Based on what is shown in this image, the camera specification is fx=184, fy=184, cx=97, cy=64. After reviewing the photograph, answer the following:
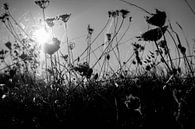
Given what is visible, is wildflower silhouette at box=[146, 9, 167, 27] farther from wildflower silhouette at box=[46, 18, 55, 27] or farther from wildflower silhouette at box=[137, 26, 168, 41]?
wildflower silhouette at box=[46, 18, 55, 27]

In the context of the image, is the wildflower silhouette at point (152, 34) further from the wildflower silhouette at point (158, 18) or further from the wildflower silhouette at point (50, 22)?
the wildflower silhouette at point (50, 22)

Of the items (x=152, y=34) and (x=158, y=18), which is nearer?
(x=158, y=18)

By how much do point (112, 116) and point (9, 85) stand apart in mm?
2009

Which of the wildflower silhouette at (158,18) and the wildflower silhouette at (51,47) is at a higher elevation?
the wildflower silhouette at (51,47)

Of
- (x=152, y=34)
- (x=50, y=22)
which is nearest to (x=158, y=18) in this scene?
(x=152, y=34)

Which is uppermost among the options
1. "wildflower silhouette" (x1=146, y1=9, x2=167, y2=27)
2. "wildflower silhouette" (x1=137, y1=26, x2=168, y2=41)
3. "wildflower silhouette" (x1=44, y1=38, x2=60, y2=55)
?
"wildflower silhouette" (x1=44, y1=38, x2=60, y2=55)

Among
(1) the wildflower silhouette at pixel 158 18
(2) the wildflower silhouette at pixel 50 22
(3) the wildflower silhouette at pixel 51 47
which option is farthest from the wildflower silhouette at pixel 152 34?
(2) the wildflower silhouette at pixel 50 22

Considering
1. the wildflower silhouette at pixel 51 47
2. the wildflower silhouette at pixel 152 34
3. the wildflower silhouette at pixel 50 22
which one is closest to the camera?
the wildflower silhouette at pixel 152 34

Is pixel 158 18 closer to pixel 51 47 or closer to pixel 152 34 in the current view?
pixel 152 34

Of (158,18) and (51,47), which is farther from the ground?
(51,47)

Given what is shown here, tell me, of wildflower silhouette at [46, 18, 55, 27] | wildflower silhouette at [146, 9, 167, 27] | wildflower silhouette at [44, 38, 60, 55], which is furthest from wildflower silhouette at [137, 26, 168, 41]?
wildflower silhouette at [46, 18, 55, 27]

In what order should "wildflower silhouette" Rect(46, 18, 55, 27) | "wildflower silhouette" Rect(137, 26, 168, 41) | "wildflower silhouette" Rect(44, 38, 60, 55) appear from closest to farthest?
"wildflower silhouette" Rect(137, 26, 168, 41), "wildflower silhouette" Rect(44, 38, 60, 55), "wildflower silhouette" Rect(46, 18, 55, 27)

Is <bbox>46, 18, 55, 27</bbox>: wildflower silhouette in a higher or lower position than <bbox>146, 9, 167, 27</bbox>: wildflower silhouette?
higher

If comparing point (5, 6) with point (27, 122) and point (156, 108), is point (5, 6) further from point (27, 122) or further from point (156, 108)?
point (156, 108)
